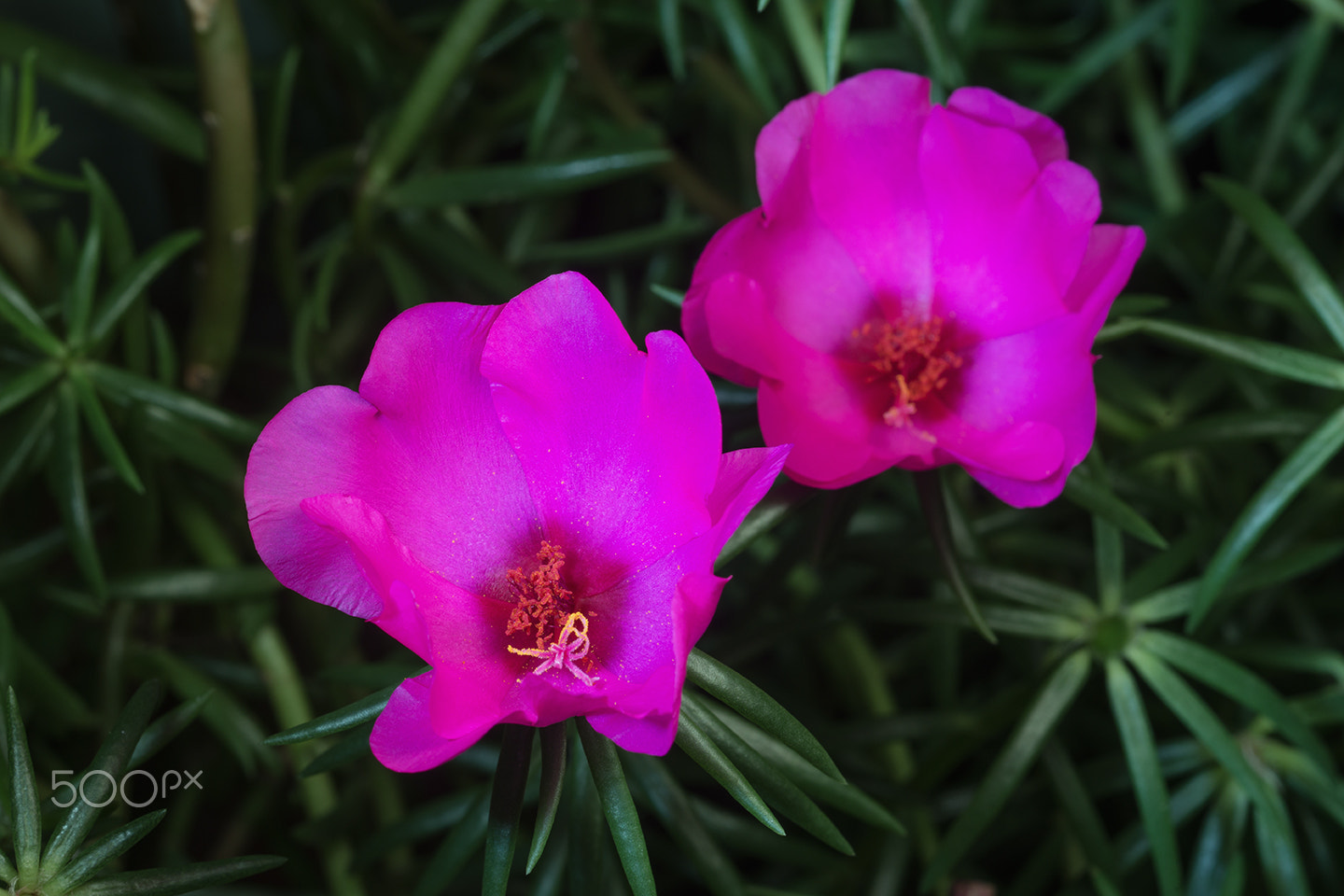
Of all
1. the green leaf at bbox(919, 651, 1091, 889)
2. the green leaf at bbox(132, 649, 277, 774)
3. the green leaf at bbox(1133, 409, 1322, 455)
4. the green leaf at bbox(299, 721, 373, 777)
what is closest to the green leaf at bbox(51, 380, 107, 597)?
the green leaf at bbox(132, 649, 277, 774)

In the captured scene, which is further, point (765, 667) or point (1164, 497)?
point (765, 667)

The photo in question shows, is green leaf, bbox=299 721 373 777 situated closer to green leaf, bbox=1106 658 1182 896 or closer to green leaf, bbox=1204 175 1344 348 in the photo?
green leaf, bbox=1106 658 1182 896

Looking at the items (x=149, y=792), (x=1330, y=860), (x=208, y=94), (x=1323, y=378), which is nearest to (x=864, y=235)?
(x=1323, y=378)

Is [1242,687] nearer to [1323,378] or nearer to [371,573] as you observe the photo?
[1323,378]

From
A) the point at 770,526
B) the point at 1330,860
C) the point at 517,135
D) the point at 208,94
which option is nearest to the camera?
the point at 770,526

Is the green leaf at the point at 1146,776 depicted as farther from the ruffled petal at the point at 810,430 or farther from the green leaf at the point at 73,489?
the green leaf at the point at 73,489

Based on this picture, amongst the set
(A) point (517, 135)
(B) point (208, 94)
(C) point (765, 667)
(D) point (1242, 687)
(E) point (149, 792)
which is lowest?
(E) point (149, 792)
